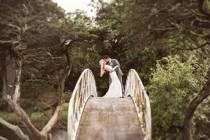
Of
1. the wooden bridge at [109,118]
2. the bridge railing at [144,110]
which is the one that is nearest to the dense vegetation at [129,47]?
the bridge railing at [144,110]

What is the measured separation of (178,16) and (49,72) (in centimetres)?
1149

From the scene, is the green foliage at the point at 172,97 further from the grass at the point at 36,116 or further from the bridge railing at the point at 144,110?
the grass at the point at 36,116

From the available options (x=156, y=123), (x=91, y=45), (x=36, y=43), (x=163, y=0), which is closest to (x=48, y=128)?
(x=36, y=43)

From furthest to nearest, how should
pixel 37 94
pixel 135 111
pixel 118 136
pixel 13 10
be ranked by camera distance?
pixel 37 94
pixel 13 10
pixel 135 111
pixel 118 136

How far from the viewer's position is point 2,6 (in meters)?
17.6

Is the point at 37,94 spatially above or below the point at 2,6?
below

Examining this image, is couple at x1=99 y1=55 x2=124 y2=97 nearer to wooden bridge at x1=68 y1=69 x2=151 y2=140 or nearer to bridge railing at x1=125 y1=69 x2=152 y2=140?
wooden bridge at x1=68 y1=69 x2=151 y2=140

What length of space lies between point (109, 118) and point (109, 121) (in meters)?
0.28

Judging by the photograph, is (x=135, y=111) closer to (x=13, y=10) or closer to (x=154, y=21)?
(x=154, y=21)

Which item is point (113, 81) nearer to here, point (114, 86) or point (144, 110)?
point (114, 86)

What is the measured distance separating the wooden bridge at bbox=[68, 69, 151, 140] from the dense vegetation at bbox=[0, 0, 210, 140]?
1.99 m

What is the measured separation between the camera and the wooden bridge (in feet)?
35.7

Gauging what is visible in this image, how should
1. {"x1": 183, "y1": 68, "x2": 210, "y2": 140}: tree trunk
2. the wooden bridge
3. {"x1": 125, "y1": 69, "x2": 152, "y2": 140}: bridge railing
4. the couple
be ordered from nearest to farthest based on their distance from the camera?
1. {"x1": 125, "y1": 69, "x2": 152, "y2": 140}: bridge railing
2. the wooden bridge
3. {"x1": 183, "y1": 68, "x2": 210, "y2": 140}: tree trunk
4. the couple

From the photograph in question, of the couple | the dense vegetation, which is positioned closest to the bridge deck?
the dense vegetation
